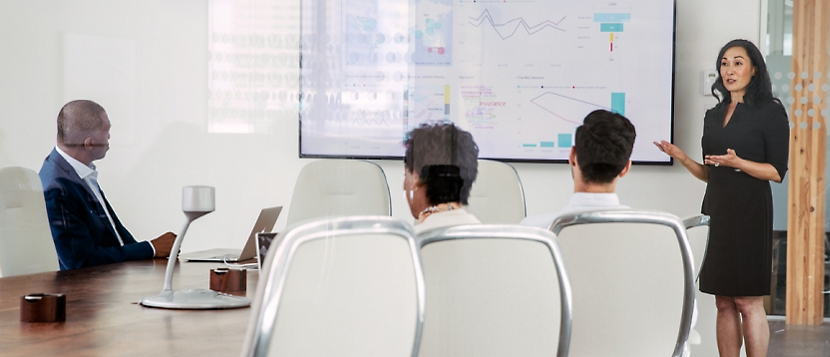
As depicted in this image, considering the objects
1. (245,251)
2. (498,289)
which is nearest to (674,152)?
(498,289)

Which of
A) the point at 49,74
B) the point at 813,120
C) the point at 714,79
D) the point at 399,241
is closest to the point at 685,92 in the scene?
the point at 714,79

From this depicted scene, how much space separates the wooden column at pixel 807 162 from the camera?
321cm

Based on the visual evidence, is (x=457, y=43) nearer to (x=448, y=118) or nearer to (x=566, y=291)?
(x=448, y=118)

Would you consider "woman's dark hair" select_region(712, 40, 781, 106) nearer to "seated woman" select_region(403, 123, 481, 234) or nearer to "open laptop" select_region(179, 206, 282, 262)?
"seated woman" select_region(403, 123, 481, 234)

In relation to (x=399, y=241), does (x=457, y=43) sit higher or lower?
higher

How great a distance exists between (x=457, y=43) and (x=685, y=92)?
3.21 ft

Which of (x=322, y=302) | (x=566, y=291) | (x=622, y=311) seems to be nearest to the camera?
(x=322, y=302)

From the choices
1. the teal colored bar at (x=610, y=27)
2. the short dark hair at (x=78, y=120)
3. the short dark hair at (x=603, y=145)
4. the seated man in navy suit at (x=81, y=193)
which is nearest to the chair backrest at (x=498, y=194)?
the short dark hair at (x=603, y=145)

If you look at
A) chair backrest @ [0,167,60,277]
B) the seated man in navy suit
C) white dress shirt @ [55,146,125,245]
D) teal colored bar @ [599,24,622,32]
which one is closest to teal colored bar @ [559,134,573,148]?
teal colored bar @ [599,24,622,32]

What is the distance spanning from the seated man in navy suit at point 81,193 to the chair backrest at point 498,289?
1.53 m

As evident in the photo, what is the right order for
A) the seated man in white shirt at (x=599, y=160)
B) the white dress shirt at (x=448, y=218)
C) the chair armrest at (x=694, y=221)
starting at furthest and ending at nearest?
1. the seated man in white shirt at (x=599, y=160)
2. the chair armrest at (x=694, y=221)
3. the white dress shirt at (x=448, y=218)

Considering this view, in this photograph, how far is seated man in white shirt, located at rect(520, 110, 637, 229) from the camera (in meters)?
2.45

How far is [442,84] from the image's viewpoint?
3152mm

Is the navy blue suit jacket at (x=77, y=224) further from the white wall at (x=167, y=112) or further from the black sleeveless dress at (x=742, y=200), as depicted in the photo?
the black sleeveless dress at (x=742, y=200)
